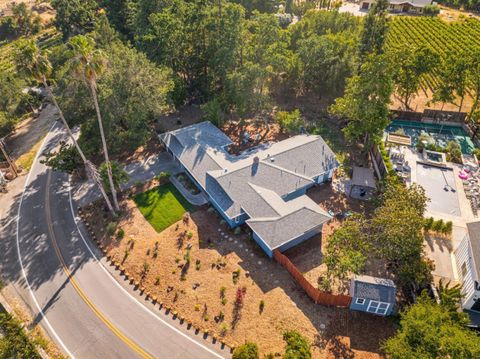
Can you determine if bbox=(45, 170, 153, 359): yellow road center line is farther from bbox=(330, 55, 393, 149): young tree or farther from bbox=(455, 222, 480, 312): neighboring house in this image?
bbox=(330, 55, 393, 149): young tree

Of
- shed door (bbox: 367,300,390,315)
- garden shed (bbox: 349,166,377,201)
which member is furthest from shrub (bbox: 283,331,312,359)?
garden shed (bbox: 349,166,377,201)

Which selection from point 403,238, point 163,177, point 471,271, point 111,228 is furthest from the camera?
point 163,177

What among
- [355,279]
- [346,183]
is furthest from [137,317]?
[346,183]

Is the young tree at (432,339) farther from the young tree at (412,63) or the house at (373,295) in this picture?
the young tree at (412,63)

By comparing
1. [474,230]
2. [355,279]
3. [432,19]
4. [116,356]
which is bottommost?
[116,356]

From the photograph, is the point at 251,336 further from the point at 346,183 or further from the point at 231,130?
the point at 231,130

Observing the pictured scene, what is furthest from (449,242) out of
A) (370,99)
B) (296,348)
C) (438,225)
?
(296,348)

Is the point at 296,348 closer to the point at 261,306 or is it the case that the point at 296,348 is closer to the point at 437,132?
the point at 261,306
